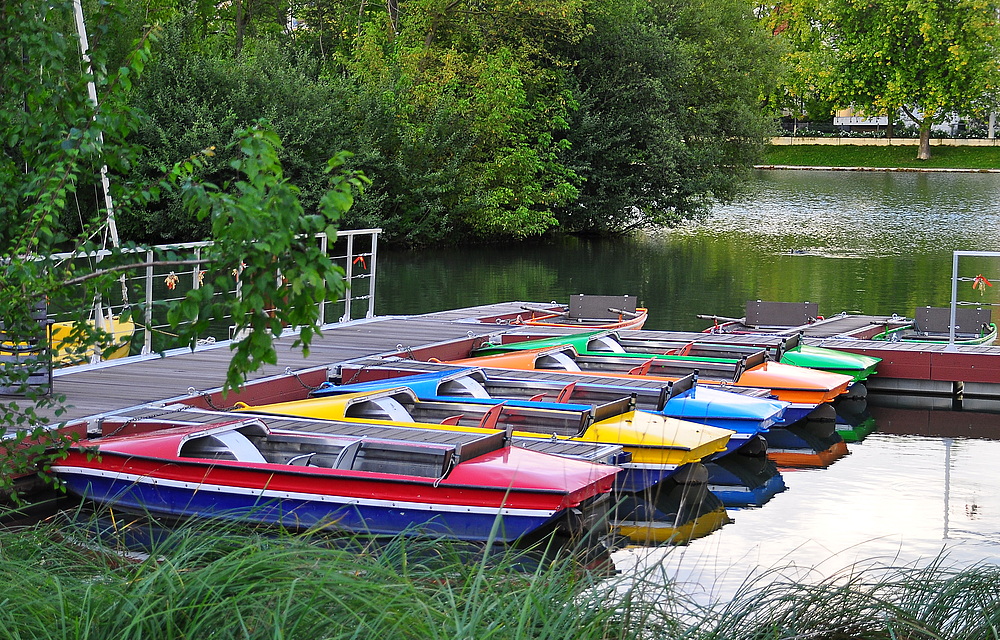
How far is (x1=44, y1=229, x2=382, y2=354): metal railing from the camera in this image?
5086 mm

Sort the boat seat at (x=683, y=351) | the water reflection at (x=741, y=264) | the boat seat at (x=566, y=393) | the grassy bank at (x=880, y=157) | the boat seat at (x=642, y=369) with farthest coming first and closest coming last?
the grassy bank at (x=880, y=157), the water reflection at (x=741, y=264), the boat seat at (x=683, y=351), the boat seat at (x=642, y=369), the boat seat at (x=566, y=393)

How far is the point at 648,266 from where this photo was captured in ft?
112

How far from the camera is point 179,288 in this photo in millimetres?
27141

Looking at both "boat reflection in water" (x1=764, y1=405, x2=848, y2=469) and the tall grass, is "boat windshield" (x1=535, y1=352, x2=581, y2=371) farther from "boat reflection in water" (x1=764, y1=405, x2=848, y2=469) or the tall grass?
the tall grass

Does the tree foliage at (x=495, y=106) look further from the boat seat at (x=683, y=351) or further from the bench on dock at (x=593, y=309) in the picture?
the boat seat at (x=683, y=351)

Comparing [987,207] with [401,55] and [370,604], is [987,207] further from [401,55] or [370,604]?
[370,604]

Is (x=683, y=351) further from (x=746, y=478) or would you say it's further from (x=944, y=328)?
(x=944, y=328)

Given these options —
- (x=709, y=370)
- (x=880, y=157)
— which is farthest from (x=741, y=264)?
(x=880, y=157)

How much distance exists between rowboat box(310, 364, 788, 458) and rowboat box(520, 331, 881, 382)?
2881 millimetres

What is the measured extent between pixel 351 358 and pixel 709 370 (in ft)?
14.2

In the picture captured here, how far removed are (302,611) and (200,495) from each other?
566cm

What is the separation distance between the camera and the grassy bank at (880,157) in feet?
246

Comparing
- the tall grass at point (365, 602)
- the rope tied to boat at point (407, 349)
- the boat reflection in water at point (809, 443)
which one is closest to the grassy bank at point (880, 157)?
the boat reflection in water at point (809, 443)

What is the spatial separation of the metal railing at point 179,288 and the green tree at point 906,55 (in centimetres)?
4524
